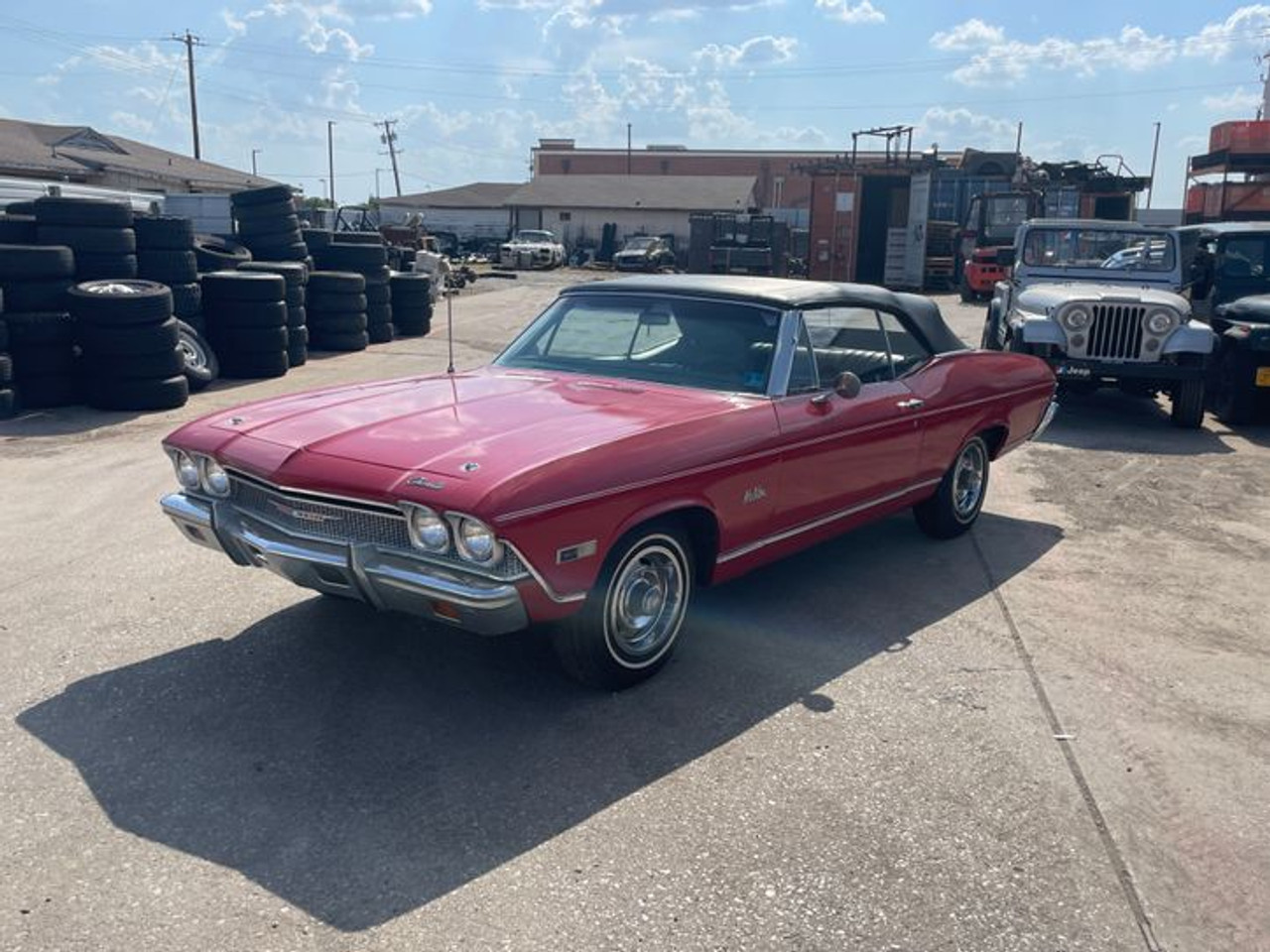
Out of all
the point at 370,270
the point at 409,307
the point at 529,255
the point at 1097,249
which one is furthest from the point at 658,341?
the point at 529,255

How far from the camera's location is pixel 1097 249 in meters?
12.3

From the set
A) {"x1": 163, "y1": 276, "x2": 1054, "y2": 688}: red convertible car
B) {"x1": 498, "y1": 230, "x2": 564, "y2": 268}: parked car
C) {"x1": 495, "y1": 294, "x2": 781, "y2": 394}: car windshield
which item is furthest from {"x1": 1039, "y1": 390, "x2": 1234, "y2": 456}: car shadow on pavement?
{"x1": 498, "y1": 230, "x2": 564, "y2": 268}: parked car

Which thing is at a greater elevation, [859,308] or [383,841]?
[859,308]

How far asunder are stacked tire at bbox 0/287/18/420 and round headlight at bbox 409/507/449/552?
7.95 meters

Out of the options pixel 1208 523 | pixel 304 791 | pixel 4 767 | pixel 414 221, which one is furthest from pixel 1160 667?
pixel 414 221

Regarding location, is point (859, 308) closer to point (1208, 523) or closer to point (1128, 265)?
point (1208, 523)

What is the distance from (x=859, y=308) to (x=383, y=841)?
375 cm

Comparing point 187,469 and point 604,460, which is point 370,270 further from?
point 604,460

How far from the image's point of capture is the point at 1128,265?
12102mm

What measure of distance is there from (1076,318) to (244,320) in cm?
887

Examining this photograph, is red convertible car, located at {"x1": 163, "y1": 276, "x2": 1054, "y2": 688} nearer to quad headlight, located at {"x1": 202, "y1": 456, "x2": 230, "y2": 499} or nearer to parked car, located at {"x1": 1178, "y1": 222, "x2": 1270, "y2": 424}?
quad headlight, located at {"x1": 202, "y1": 456, "x2": 230, "y2": 499}

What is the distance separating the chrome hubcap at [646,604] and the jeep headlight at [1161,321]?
7913 millimetres

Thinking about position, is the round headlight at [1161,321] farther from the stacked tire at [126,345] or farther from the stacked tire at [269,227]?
the stacked tire at [269,227]

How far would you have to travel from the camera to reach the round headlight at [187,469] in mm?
4539
